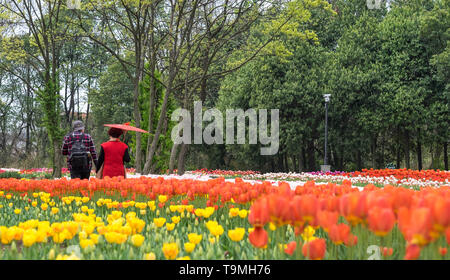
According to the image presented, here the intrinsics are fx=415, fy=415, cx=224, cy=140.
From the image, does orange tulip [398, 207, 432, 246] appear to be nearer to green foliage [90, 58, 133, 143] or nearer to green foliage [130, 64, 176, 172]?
green foliage [130, 64, 176, 172]

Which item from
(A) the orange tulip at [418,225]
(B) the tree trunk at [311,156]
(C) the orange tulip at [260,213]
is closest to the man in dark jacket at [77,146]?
(C) the orange tulip at [260,213]

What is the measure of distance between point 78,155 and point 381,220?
24.4 feet

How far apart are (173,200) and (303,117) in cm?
2147

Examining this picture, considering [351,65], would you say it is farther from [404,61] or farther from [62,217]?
[62,217]

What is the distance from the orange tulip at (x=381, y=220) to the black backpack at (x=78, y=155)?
290 inches

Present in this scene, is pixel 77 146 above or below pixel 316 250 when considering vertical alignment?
above

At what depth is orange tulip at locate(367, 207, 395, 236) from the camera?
1561mm

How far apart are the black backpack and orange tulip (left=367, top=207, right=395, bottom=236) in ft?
24.2

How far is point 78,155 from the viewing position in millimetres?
8141

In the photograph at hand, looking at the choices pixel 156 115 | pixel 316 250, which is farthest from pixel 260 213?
pixel 156 115

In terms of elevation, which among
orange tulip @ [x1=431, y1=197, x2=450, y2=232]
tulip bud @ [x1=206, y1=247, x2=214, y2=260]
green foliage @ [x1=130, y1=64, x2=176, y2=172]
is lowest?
tulip bud @ [x1=206, y1=247, x2=214, y2=260]

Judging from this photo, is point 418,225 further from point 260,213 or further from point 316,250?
point 260,213

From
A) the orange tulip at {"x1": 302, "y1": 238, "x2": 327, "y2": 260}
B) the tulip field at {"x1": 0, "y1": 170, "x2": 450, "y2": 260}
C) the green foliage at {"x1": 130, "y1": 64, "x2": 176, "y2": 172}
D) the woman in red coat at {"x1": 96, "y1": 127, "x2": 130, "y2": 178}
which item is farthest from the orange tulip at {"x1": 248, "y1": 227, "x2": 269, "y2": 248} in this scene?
the green foliage at {"x1": 130, "y1": 64, "x2": 176, "y2": 172}

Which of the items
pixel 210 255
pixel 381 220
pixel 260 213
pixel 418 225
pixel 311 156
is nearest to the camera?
pixel 418 225
